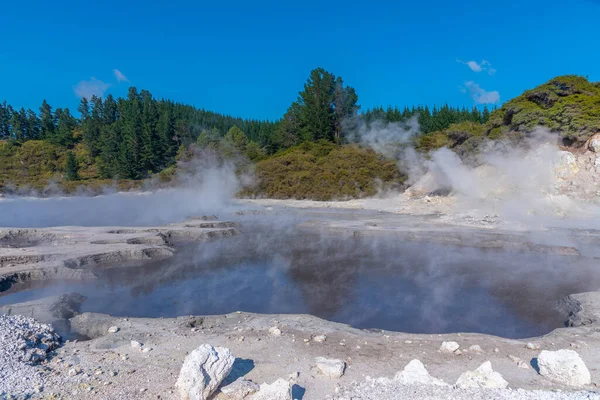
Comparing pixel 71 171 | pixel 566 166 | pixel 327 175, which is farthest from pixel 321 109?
pixel 71 171

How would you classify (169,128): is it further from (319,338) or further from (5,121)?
(319,338)

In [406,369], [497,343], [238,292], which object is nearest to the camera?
[406,369]

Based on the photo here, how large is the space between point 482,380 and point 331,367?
1338mm

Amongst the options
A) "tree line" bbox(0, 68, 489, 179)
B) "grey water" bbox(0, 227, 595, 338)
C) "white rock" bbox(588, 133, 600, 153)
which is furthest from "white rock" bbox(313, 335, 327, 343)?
"tree line" bbox(0, 68, 489, 179)

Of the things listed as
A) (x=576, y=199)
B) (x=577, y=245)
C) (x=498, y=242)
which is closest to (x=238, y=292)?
(x=498, y=242)

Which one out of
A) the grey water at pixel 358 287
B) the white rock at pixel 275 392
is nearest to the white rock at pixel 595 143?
the grey water at pixel 358 287

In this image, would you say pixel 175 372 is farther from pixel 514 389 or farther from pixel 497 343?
pixel 497 343

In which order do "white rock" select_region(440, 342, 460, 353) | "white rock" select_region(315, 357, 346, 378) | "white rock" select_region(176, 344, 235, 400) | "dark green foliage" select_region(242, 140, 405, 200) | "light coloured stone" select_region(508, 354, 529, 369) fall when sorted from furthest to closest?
"dark green foliage" select_region(242, 140, 405, 200) < "white rock" select_region(440, 342, 460, 353) < "light coloured stone" select_region(508, 354, 529, 369) < "white rock" select_region(315, 357, 346, 378) < "white rock" select_region(176, 344, 235, 400)

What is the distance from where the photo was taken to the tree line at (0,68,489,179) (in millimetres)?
39531

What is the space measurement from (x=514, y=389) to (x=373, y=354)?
1.47 meters

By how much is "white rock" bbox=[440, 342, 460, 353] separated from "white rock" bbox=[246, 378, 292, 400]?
2.08 metres

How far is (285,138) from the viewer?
135 feet

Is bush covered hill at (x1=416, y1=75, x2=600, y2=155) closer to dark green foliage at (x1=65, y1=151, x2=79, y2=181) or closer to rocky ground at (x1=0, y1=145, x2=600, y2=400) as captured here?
rocky ground at (x1=0, y1=145, x2=600, y2=400)

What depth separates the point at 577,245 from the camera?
37.1 feet
